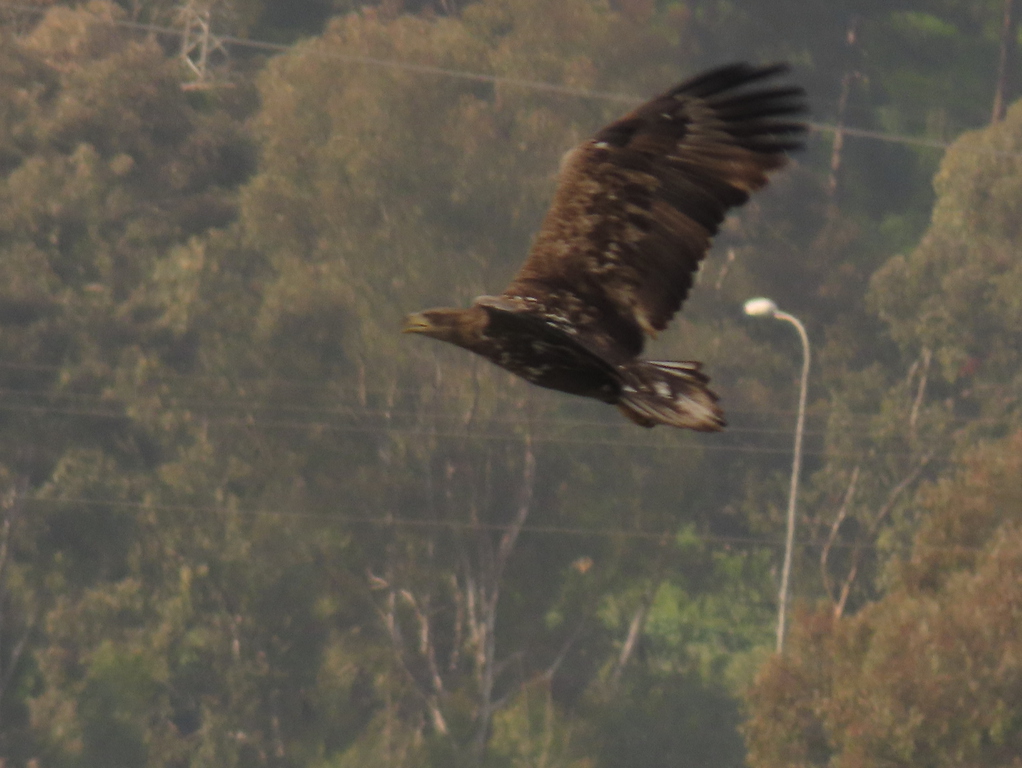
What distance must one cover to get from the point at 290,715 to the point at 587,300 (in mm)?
29318

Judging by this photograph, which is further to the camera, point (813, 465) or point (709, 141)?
point (813, 465)

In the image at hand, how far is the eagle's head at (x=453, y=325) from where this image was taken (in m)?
6.05

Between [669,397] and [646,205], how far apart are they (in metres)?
0.93

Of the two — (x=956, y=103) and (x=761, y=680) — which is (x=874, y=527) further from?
(x=956, y=103)

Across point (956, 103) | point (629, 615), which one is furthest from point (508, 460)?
point (956, 103)

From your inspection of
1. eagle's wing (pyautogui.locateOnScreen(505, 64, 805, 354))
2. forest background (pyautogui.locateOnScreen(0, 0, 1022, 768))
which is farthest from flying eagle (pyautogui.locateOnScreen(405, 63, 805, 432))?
forest background (pyautogui.locateOnScreen(0, 0, 1022, 768))

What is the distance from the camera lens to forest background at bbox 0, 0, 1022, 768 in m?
34.6

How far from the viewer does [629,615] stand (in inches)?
1425

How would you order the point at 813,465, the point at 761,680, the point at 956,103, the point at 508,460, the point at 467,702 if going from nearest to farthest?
1. the point at 761,680
2. the point at 467,702
3. the point at 508,460
4. the point at 813,465
5. the point at 956,103

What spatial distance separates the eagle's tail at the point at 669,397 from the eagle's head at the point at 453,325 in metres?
0.51

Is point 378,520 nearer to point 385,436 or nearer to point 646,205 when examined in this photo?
point 385,436

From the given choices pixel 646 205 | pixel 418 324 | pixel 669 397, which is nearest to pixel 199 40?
pixel 646 205

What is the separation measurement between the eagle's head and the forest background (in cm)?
2671

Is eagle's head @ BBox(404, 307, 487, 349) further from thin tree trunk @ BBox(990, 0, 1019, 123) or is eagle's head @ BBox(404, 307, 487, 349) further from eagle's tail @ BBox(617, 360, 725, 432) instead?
thin tree trunk @ BBox(990, 0, 1019, 123)
